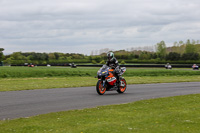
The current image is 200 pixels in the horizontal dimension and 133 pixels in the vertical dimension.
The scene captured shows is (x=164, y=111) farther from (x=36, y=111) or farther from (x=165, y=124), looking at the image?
(x=36, y=111)

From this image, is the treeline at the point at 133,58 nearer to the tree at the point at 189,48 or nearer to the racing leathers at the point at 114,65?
the tree at the point at 189,48

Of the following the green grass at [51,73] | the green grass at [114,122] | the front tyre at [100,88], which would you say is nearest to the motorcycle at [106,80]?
the front tyre at [100,88]

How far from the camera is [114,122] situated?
8461 millimetres

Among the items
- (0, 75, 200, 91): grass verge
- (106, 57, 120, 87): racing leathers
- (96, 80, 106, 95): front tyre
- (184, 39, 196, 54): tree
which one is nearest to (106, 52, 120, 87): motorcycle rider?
(106, 57, 120, 87): racing leathers

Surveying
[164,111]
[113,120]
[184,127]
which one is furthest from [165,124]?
[164,111]

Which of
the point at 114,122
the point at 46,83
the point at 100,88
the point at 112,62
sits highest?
the point at 112,62

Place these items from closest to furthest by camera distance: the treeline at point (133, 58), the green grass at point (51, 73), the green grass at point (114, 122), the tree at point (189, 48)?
the green grass at point (114, 122), the green grass at point (51, 73), the treeline at point (133, 58), the tree at point (189, 48)

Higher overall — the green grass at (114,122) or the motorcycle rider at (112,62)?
the motorcycle rider at (112,62)

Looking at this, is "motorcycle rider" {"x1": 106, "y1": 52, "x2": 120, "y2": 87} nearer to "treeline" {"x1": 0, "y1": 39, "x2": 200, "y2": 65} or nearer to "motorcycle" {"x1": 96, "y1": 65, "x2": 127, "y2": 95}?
"motorcycle" {"x1": 96, "y1": 65, "x2": 127, "y2": 95}

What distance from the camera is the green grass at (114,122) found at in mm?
7590

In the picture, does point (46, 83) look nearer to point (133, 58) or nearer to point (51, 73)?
point (51, 73)

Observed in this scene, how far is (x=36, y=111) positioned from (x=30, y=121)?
2052 mm

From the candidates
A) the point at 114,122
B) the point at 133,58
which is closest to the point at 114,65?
the point at 114,122

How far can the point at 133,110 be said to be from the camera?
34.8 feet
